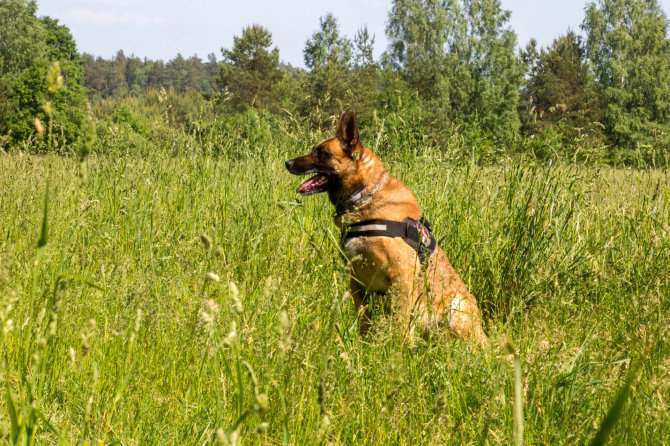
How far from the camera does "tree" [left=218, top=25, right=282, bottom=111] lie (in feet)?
191

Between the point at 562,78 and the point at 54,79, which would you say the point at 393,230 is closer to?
the point at 54,79

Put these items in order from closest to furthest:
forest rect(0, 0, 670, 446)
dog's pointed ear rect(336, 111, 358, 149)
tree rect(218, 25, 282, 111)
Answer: forest rect(0, 0, 670, 446), dog's pointed ear rect(336, 111, 358, 149), tree rect(218, 25, 282, 111)

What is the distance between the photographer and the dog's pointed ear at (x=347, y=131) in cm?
376

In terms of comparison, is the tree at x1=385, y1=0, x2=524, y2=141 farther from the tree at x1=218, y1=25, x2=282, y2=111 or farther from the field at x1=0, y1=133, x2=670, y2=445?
the field at x1=0, y1=133, x2=670, y2=445

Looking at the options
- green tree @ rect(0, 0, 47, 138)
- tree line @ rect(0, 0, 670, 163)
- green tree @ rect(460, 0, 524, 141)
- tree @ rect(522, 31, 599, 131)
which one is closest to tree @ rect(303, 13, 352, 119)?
tree line @ rect(0, 0, 670, 163)

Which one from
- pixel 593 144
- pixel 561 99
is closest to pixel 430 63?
pixel 561 99

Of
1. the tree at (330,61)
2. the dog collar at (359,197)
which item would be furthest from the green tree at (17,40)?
the dog collar at (359,197)

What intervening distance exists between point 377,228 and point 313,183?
840mm

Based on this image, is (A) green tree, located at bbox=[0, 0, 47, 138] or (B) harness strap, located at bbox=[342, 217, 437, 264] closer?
(B) harness strap, located at bbox=[342, 217, 437, 264]

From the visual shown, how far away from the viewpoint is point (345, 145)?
3893 millimetres

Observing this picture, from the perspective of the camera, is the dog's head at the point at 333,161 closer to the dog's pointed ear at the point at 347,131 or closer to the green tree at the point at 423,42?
the dog's pointed ear at the point at 347,131

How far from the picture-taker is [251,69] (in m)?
62.4

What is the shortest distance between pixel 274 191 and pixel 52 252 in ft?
6.79

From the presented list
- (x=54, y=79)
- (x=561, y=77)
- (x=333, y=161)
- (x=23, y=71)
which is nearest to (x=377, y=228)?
(x=333, y=161)
